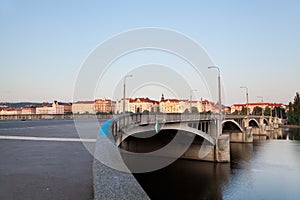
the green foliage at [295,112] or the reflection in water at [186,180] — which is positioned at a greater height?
the green foliage at [295,112]

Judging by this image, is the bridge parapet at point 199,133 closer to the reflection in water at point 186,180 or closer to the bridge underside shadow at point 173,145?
the bridge underside shadow at point 173,145

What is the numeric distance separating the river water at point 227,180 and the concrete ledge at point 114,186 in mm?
15646

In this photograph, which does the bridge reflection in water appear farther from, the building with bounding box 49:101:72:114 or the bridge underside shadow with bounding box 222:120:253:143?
the building with bounding box 49:101:72:114

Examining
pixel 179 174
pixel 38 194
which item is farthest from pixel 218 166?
pixel 38 194

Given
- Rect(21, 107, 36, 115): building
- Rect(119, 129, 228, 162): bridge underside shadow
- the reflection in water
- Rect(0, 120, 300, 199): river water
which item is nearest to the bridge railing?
Rect(0, 120, 300, 199): river water

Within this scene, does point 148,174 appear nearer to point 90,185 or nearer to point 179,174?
point 179,174

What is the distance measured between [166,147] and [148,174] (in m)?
10.1

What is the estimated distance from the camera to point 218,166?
31.2 m

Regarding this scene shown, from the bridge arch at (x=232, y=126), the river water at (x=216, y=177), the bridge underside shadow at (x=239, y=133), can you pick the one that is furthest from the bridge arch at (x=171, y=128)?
the bridge underside shadow at (x=239, y=133)

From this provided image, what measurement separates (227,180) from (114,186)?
73.3 feet

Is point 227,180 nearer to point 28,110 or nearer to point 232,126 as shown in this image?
point 232,126

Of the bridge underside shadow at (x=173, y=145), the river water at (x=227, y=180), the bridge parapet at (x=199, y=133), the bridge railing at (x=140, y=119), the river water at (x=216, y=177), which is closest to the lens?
the bridge railing at (x=140, y=119)

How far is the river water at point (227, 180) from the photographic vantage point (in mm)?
21000

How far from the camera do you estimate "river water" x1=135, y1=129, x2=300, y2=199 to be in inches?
827
